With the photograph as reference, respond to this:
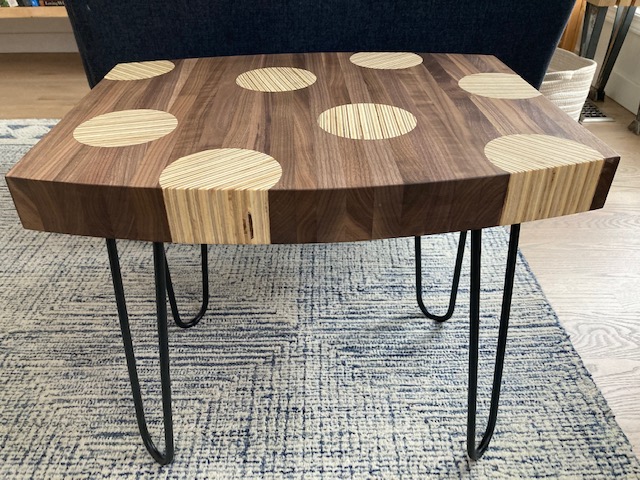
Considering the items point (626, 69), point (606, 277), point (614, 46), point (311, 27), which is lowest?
point (606, 277)

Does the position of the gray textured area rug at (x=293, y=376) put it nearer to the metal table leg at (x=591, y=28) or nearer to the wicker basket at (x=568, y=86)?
the wicker basket at (x=568, y=86)

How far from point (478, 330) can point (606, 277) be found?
624 millimetres

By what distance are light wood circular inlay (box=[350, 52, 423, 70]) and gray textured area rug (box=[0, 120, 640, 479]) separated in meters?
0.47

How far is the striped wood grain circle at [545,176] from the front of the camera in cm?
46

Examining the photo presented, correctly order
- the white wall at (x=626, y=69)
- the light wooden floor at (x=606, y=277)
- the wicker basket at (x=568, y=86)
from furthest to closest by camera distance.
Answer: the white wall at (x=626, y=69) → the wicker basket at (x=568, y=86) → the light wooden floor at (x=606, y=277)

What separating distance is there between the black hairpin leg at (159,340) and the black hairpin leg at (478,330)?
34cm

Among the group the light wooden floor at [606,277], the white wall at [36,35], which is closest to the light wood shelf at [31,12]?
the white wall at [36,35]

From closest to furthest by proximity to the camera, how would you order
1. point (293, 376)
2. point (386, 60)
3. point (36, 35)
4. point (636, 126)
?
point (386, 60) < point (293, 376) < point (636, 126) < point (36, 35)

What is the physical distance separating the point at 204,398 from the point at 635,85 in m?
1.87

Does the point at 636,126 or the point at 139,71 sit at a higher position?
the point at 139,71

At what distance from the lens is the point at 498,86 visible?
653 millimetres

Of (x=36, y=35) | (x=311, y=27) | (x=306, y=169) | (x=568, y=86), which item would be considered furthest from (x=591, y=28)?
(x=36, y=35)

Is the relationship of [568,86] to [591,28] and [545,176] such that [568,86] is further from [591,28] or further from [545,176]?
[545,176]

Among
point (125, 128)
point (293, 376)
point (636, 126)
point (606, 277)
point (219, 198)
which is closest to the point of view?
point (219, 198)
